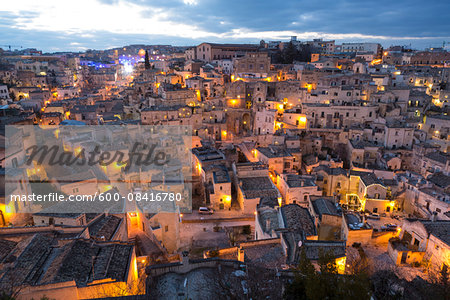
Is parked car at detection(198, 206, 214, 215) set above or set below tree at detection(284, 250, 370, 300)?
below

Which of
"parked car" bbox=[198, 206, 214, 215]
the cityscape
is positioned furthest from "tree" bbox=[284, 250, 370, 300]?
"parked car" bbox=[198, 206, 214, 215]

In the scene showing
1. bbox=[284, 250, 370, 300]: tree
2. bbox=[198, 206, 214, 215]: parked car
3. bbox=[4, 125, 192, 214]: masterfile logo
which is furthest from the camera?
bbox=[198, 206, 214, 215]: parked car

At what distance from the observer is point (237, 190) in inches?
1057

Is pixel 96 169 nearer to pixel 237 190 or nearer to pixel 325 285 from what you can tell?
pixel 237 190

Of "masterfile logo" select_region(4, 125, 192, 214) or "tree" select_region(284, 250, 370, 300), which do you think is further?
"masterfile logo" select_region(4, 125, 192, 214)

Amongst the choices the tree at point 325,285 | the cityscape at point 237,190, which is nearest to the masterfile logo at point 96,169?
the cityscape at point 237,190

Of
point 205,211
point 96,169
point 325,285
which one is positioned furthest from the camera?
point 96,169

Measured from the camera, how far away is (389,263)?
57.4 ft

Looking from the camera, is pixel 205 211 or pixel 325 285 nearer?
pixel 325 285

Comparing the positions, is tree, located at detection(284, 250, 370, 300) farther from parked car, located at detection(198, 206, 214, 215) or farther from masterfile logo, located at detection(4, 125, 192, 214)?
parked car, located at detection(198, 206, 214, 215)

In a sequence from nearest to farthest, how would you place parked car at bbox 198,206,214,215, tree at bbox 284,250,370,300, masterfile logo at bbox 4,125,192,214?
tree at bbox 284,250,370,300, masterfile logo at bbox 4,125,192,214, parked car at bbox 198,206,214,215

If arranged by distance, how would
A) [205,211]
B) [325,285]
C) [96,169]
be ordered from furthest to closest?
[96,169], [205,211], [325,285]

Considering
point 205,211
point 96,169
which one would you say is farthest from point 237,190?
point 96,169

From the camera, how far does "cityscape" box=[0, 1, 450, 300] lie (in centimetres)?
1235
